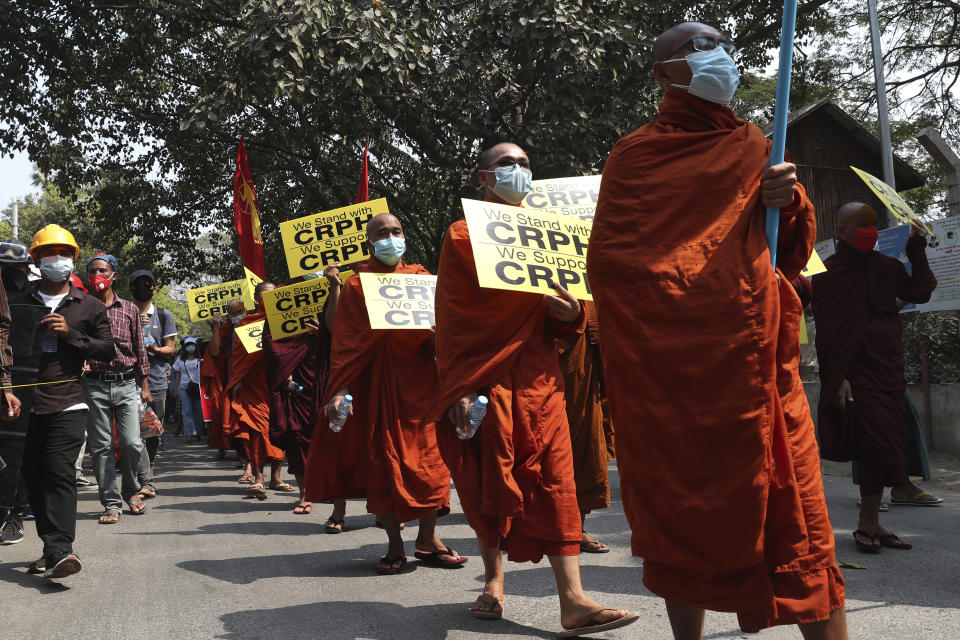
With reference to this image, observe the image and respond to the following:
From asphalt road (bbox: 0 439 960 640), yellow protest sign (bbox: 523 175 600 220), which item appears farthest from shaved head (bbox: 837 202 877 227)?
asphalt road (bbox: 0 439 960 640)

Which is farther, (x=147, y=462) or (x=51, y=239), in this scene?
(x=147, y=462)

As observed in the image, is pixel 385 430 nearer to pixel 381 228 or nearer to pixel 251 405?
pixel 381 228

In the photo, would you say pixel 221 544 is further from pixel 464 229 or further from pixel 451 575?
pixel 464 229

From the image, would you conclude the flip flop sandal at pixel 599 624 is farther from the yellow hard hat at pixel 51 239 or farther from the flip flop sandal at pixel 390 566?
the yellow hard hat at pixel 51 239

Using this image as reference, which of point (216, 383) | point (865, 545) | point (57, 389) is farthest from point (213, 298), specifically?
point (865, 545)

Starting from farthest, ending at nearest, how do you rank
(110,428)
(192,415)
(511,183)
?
(192,415) < (110,428) < (511,183)

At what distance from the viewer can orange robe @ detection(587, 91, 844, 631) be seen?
2.55m

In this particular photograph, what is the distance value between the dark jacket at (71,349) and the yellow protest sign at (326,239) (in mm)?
1788

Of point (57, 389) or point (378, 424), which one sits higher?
point (57, 389)

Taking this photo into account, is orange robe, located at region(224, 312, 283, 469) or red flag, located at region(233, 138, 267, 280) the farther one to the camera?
red flag, located at region(233, 138, 267, 280)

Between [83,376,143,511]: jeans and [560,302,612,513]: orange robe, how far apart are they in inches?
163

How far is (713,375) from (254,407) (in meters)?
7.76

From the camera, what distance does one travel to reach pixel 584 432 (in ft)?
15.6

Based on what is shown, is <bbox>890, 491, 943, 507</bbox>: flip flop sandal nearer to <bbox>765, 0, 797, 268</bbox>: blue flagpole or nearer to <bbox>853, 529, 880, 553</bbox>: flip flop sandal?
<bbox>853, 529, 880, 553</bbox>: flip flop sandal
